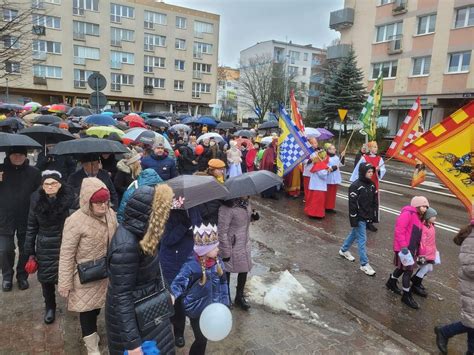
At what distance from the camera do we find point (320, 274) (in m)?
6.29

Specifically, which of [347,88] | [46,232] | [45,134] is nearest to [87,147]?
[46,232]

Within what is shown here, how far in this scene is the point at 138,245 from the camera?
2.59 meters

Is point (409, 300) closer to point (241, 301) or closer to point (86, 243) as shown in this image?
point (241, 301)

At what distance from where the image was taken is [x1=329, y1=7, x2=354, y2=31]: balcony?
33.9 m

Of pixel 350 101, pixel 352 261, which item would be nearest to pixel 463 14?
pixel 350 101

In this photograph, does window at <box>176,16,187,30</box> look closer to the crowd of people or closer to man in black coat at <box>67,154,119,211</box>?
the crowd of people

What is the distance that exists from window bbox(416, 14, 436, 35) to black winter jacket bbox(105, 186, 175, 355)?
3147cm

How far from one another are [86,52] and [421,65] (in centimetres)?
3893

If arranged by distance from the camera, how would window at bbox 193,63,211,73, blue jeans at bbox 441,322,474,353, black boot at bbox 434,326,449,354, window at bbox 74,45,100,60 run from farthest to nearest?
window at bbox 193,63,211,73 → window at bbox 74,45,100,60 → black boot at bbox 434,326,449,354 → blue jeans at bbox 441,322,474,353

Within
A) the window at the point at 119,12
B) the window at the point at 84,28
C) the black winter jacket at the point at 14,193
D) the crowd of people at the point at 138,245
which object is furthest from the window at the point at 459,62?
the window at the point at 84,28

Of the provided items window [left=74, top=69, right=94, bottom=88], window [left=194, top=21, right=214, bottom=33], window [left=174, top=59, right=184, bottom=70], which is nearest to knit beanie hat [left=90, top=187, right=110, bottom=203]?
window [left=74, top=69, right=94, bottom=88]

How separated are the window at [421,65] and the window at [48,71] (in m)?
39.3

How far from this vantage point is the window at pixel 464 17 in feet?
83.0

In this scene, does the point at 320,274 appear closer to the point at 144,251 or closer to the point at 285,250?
the point at 285,250
